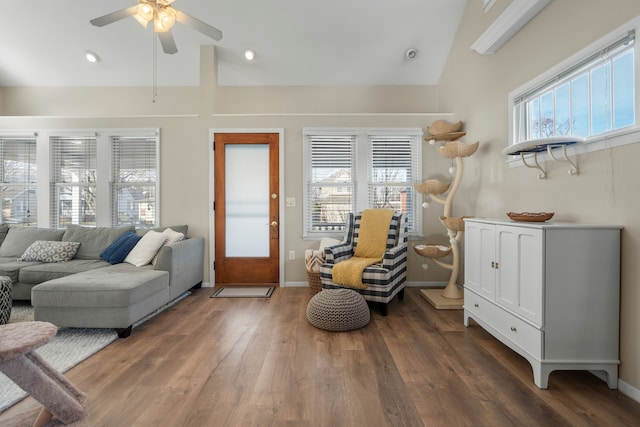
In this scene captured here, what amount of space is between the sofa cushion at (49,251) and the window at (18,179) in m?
1.03

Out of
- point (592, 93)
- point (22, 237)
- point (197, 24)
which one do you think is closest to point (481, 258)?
point (592, 93)

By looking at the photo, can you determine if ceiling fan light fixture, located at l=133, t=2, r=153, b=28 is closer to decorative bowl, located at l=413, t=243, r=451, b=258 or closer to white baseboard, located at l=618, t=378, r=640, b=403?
decorative bowl, located at l=413, t=243, r=451, b=258

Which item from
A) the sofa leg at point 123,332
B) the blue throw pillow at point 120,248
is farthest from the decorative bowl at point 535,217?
the blue throw pillow at point 120,248

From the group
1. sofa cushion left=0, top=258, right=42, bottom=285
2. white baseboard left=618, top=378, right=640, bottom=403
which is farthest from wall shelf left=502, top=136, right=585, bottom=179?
sofa cushion left=0, top=258, right=42, bottom=285

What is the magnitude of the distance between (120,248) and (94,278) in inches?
33.5

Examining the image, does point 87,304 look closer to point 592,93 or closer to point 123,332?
point 123,332

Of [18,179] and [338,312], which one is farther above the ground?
[18,179]

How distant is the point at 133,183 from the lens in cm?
392

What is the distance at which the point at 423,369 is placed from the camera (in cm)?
189

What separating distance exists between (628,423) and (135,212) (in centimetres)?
492

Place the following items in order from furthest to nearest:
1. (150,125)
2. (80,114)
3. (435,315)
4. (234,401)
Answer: (80,114)
(150,125)
(435,315)
(234,401)

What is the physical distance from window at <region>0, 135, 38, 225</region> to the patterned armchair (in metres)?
4.22

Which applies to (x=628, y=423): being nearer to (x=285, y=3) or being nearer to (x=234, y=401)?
(x=234, y=401)

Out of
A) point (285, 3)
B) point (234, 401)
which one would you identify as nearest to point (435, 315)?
point (234, 401)
